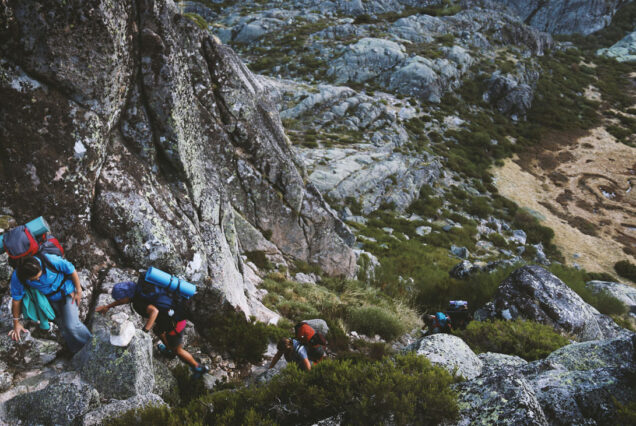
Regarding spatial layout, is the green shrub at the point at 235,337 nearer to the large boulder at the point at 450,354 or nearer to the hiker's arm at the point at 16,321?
the hiker's arm at the point at 16,321

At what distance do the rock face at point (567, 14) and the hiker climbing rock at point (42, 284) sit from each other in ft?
387

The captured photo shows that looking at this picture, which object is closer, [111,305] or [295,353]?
[111,305]

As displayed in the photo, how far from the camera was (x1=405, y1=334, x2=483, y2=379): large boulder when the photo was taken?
238 inches

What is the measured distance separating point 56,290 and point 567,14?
123876 millimetres

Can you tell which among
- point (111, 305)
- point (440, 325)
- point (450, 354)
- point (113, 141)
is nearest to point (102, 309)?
point (111, 305)

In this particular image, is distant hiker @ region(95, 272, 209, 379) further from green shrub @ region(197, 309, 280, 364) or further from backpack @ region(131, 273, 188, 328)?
green shrub @ region(197, 309, 280, 364)

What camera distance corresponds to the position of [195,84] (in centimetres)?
1050

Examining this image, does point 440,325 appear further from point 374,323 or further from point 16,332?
point 16,332

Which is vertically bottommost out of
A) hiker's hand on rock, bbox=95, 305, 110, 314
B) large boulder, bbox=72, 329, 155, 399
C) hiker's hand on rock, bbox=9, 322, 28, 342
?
large boulder, bbox=72, 329, 155, 399

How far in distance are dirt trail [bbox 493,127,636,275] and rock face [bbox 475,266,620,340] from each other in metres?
17.3

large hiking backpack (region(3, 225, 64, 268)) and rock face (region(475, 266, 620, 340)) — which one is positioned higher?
large hiking backpack (region(3, 225, 64, 268))

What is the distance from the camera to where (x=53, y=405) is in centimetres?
393

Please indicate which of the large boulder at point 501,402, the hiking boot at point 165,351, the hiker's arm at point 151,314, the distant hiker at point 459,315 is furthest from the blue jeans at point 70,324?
the distant hiker at point 459,315

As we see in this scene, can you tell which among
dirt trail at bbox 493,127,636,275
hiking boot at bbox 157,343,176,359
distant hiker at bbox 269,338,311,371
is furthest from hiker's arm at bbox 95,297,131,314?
dirt trail at bbox 493,127,636,275
